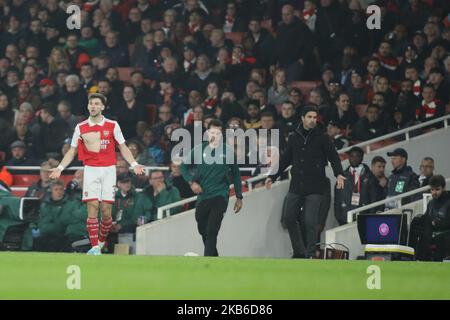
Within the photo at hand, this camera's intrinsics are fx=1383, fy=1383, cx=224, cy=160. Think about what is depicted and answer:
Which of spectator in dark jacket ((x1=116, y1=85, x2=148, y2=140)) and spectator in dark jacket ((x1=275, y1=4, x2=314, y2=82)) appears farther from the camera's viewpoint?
spectator in dark jacket ((x1=275, y1=4, x2=314, y2=82))

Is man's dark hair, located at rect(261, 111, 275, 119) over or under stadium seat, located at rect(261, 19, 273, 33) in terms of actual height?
under

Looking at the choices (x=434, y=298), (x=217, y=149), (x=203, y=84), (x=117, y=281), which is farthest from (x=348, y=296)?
(x=203, y=84)

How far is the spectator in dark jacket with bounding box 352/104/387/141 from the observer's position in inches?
793

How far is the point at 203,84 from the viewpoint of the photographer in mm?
22266

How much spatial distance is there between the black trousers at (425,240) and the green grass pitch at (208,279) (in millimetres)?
2467

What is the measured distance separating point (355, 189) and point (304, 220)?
5.42ft

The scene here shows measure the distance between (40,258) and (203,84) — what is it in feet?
29.9

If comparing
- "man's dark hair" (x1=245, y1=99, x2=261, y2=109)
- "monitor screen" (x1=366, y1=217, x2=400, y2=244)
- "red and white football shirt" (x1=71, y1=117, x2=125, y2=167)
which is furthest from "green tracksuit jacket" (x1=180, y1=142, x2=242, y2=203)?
"man's dark hair" (x1=245, y1=99, x2=261, y2=109)

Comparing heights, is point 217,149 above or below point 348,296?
above

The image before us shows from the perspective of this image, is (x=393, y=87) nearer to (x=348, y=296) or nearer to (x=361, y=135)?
(x=361, y=135)

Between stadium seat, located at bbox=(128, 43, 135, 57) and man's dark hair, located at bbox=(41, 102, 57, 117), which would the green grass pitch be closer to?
man's dark hair, located at bbox=(41, 102, 57, 117)

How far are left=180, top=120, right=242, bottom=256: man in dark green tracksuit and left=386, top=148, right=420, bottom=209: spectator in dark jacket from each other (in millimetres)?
2597

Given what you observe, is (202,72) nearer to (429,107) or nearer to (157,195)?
(157,195)

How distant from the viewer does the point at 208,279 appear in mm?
13391
